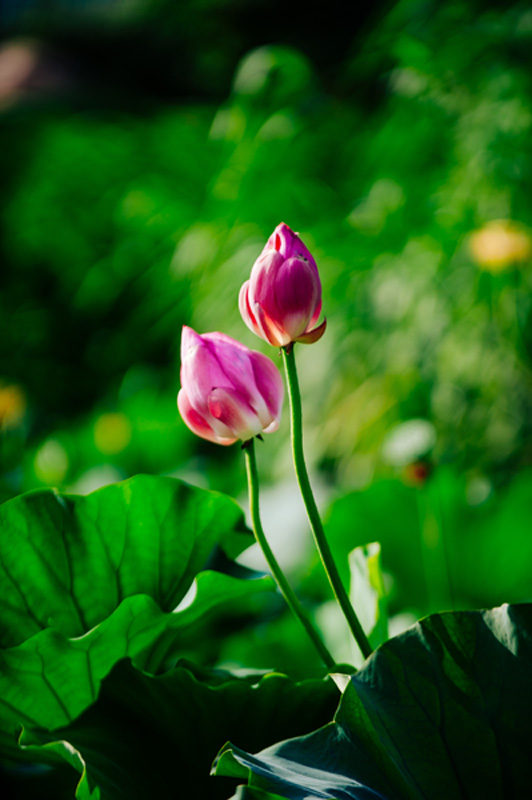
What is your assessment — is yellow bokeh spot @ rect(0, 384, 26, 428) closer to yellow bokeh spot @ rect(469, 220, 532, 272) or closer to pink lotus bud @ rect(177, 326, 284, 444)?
yellow bokeh spot @ rect(469, 220, 532, 272)

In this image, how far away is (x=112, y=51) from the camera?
3.74 metres

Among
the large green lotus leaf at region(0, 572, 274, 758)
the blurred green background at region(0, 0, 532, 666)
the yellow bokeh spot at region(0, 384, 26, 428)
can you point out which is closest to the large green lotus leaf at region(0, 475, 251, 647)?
the large green lotus leaf at region(0, 572, 274, 758)

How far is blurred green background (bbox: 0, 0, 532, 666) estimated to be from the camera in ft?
3.11

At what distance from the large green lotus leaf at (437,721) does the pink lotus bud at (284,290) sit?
14cm

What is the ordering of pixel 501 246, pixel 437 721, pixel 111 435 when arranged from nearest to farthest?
pixel 437 721, pixel 501 246, pixel 111 435

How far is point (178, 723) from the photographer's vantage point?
1.08 ft

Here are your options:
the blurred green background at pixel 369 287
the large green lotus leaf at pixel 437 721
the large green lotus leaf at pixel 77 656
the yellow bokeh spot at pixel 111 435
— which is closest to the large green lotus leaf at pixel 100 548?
the large green lotus leaf at pixel 77 656

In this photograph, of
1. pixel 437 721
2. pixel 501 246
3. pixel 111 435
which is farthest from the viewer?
pixel 111 435

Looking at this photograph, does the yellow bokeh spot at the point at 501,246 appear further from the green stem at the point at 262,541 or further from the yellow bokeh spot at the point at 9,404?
the yellow bokeh spot at the point at 9,404

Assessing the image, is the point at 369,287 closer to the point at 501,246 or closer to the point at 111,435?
the point at 501,246

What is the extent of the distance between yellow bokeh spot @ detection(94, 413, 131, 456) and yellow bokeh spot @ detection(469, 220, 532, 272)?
2.72ft

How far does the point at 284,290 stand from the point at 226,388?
0.17 ft

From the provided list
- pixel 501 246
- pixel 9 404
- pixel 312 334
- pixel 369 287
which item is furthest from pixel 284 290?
pixel 9 404

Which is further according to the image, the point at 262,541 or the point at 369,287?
the point at 369,287
